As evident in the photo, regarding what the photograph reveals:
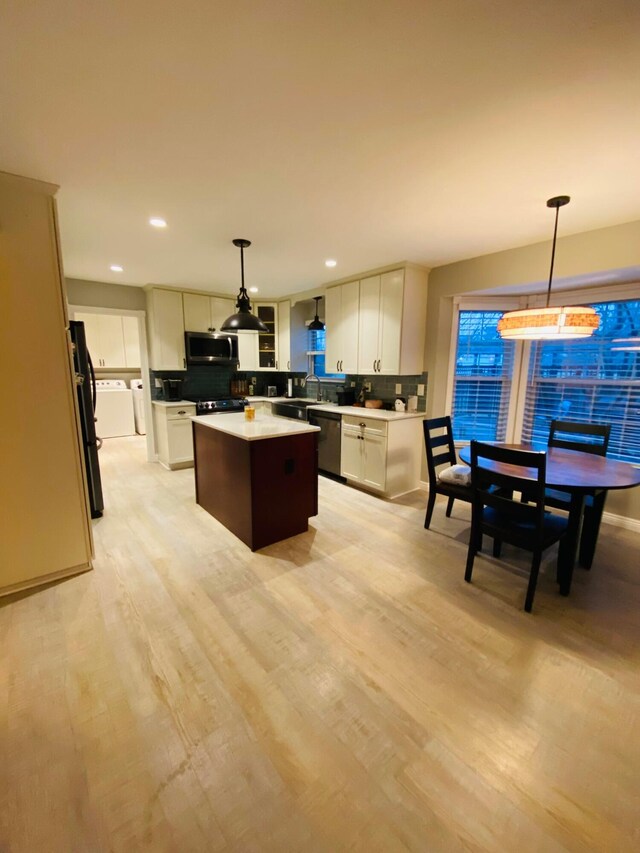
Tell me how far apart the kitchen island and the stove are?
159 centimetres

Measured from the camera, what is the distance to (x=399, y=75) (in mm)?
1314

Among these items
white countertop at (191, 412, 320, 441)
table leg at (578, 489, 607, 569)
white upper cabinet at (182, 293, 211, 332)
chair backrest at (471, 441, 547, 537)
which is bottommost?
table leg at (578, 489, 607, 569)

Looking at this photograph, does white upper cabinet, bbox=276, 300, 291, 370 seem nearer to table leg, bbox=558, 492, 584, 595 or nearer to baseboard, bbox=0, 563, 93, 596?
baseboard, bbox=0, 563, 93, 596

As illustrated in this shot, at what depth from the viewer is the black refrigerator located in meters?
3.05

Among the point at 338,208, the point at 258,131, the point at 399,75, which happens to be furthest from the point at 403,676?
the point at 338,208

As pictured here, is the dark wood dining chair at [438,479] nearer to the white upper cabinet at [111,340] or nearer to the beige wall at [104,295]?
the beige wall at [104,295]

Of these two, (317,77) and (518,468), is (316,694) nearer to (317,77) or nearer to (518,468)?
(518,468)

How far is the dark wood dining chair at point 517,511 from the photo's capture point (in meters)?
2.05

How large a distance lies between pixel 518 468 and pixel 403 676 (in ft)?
4.90

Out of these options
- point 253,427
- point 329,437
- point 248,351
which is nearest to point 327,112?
point 253,427

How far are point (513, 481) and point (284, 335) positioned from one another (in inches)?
170

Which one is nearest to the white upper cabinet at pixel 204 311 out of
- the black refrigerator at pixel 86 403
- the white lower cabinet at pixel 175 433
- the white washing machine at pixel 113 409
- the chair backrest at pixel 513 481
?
the white lower cabinet at pixel 175 433

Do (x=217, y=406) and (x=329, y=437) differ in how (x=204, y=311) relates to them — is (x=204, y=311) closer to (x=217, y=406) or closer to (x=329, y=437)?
(x=217, y=406)

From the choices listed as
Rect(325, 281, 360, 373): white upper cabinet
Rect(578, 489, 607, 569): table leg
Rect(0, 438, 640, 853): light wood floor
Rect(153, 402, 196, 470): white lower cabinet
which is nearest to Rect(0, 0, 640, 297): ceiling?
Rect(325, 281, 360, 373): white upper cabinet
